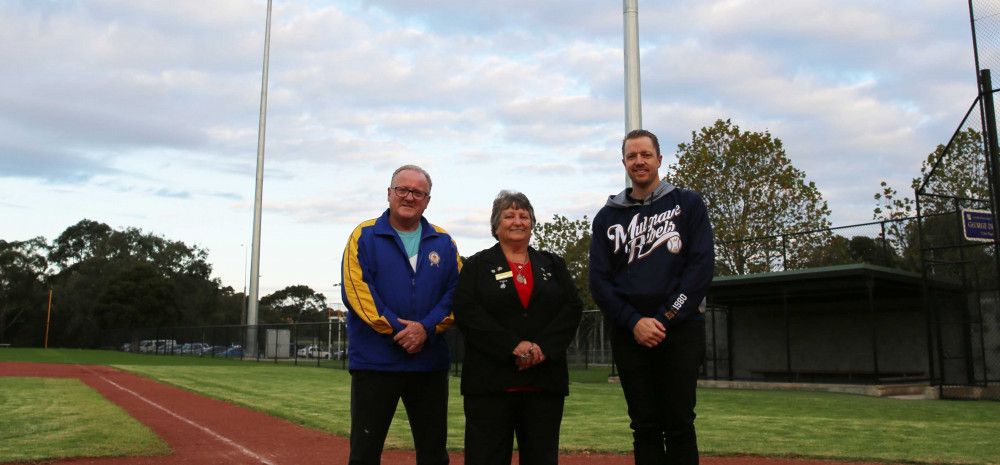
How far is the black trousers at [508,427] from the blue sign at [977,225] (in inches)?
479

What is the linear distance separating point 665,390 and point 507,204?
1.18 m

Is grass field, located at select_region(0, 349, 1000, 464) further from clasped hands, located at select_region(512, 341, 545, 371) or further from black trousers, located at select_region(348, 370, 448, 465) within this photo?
clasped hands, located at select_region(512, 341, 545, 371)

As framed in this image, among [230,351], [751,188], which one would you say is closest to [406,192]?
[751,188]

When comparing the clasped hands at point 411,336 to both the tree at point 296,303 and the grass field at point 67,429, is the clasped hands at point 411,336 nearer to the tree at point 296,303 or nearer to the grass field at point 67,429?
the grass field at point 67,429

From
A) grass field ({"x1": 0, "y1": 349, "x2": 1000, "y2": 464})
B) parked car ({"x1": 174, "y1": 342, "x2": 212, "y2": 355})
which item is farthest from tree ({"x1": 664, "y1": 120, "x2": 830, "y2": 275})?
parked car ({"x1": 174, "y1": 342, "x2": 212, "y2": 355})

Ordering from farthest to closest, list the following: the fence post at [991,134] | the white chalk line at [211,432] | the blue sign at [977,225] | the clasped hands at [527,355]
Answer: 1. the blue sign at [977,225]
2. the fence post at [991,134]
3. the white chalk line at [211,432]
4. the clasped hands at [527,355]

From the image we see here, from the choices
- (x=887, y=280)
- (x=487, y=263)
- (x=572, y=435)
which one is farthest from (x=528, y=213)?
(x=887, y=280)

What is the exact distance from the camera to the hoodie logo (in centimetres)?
418

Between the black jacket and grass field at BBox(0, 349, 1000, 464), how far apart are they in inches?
166

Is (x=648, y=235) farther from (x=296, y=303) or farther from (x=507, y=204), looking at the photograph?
(x=296, y=303)

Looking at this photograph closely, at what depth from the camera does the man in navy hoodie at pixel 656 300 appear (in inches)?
159

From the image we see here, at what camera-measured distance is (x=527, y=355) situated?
12.8ft

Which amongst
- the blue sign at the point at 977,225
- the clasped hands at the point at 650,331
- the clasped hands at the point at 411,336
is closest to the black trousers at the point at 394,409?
the clasped hands at the point at 411,336

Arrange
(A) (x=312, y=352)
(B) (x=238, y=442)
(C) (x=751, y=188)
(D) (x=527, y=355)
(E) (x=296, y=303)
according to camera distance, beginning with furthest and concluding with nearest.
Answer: (E) (x=296, y=303)
(A) (x=312, y=352)
(C) (x=751, y=188)
(B) (x=238, y=442)
(D) (x=527, y=355)
